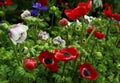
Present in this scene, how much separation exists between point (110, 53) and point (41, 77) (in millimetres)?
493

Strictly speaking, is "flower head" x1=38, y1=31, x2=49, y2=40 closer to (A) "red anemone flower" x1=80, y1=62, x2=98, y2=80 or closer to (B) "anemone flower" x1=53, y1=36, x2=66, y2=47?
(B) "anemone flower" x1=53, y1=36, x2=66, y2=47

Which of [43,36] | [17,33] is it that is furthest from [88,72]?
[43,36]

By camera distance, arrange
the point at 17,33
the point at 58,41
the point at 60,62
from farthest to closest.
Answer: the point at 58,41 < the point at 60,62 < the point at 17,33

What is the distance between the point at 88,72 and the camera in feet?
5.74

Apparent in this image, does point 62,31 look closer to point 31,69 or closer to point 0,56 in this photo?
point 0,56

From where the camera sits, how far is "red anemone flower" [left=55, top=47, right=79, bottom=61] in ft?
5.30

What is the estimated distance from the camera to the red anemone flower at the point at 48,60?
66.3 inches

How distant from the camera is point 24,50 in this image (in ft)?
6.22

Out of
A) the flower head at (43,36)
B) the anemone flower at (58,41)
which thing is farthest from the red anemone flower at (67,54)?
the flower head at (43,36)

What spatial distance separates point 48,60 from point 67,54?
10cm

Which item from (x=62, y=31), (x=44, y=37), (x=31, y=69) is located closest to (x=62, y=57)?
(x=31, y=69)

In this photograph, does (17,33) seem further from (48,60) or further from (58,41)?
(58,41)

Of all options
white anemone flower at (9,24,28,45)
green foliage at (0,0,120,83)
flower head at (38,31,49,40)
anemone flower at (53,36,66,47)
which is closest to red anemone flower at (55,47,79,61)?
green foliage at (0,0,120,83)

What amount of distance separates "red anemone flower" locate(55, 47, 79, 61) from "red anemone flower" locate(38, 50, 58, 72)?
0.05 meters
